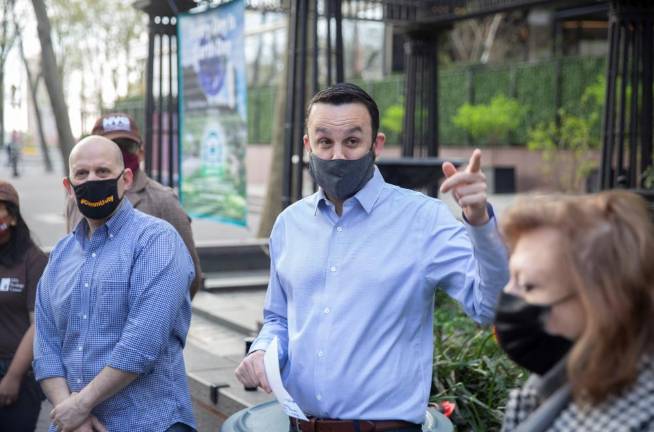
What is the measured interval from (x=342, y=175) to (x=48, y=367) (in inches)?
55.2

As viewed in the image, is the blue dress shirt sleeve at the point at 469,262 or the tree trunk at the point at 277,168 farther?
the tree trunk at the point at 277,168

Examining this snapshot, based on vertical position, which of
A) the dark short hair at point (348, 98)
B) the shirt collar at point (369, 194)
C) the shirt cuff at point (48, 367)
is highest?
the dark short hair at point (348, 98)

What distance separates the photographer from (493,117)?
92.7ft

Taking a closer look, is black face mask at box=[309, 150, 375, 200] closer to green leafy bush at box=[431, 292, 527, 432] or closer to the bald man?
the bald man

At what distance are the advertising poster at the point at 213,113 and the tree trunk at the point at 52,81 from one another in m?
1.73

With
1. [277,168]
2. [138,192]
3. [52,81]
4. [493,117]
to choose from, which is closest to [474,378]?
[138,192]

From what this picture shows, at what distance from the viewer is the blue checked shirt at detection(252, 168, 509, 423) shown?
2.92 metres

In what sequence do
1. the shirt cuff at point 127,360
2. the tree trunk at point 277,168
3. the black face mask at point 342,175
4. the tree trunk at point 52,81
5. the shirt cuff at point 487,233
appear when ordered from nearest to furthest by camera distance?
the shirt cuff at point 487,233
the black face mask at point 342,175
the shirt cuff at point 127,360
the tree trunk at point 52,81
the tree trunk at point 277,168

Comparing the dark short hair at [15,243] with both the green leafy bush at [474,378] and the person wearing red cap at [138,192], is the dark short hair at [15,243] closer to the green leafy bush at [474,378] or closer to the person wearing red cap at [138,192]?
the person wearing red cap at [138,192]

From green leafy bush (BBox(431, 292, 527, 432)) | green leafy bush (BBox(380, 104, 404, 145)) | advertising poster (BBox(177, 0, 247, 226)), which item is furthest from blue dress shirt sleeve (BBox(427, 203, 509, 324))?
green leafy bush (BBox(380, 104, 404, 145))

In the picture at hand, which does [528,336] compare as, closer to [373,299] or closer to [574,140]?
[373,299]

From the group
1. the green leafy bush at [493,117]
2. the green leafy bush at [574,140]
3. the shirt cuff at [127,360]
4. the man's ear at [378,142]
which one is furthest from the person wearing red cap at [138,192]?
the green leafy bush at [493,117]

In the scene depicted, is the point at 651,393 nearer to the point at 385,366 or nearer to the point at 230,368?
the point at 385,366

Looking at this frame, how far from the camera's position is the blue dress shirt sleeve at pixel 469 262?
2.53 m
